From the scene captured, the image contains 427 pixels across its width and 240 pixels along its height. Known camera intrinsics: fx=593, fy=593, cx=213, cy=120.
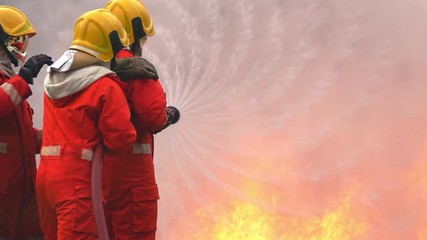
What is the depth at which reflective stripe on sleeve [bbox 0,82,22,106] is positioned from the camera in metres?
4.22

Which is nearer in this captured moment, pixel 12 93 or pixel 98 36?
pixel 98 36

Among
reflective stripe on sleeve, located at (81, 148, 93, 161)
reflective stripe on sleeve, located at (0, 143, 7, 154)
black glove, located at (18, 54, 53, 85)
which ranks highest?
black glove, located at (18, 54, 53, 85)

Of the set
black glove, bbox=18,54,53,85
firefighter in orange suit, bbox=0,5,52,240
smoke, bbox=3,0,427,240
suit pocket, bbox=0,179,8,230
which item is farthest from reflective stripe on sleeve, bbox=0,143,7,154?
smoke, bbox=3,0,427,240

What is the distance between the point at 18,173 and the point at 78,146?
0.91m

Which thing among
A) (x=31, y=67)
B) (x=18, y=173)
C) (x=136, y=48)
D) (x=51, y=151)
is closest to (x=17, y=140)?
(x=18, y=173)

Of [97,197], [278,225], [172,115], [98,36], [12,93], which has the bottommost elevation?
[97,197]

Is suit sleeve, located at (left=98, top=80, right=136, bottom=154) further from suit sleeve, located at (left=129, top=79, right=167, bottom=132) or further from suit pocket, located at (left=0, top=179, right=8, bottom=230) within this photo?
suit pocket, located at (left=0, top=179, right=8, bottom=230)

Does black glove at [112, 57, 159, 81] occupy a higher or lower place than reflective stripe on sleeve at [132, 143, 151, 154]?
higher

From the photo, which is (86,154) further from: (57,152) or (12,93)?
(12,93)

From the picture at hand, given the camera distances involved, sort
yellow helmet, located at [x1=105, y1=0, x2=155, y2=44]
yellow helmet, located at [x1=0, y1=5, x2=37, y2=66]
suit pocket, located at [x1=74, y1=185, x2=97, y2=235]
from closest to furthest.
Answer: suit pocket, located at [x1=74, y1=185, x2=97, y2=235] → yellow helmet, located at [x1=0, y1=5, x2=37, y2=66] → yellow helmet, located at [x1=105, y1=0, x2=155, y2=44]

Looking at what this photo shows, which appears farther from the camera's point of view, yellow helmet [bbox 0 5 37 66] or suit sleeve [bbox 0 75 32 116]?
yellow helmet [bbox 0 5 37 66]

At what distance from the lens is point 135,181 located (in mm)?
4414

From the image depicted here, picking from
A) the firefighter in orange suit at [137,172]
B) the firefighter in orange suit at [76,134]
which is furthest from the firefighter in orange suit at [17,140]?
the firefighter in orange suit at [137,172]

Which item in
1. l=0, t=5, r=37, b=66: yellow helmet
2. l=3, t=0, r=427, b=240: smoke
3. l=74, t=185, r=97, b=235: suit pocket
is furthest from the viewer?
l=3, t=0, r=427, b=240: smoke
